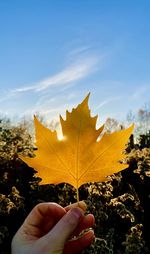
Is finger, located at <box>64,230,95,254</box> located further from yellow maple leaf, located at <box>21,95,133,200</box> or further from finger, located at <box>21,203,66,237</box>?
yellow maple leaf, located at <box>21,95,133,200</box>

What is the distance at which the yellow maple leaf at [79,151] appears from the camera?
1.45 metres

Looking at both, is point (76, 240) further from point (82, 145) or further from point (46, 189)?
point (46, 189)

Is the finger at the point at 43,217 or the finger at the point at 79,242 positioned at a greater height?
the finger at the point at 43,217

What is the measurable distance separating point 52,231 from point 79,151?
12.9 inches

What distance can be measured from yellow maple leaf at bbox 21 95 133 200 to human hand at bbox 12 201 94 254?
0.14 metres

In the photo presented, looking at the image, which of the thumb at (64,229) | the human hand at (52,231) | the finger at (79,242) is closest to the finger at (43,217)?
the human hand at (52,231)

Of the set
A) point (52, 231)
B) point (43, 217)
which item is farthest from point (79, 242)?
point (52, 231)

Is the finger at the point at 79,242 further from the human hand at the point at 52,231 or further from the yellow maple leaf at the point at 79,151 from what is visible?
the yellow maple leaf at the point at 79,151

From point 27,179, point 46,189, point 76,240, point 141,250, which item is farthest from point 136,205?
point 76,240

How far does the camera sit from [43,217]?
5.99ft

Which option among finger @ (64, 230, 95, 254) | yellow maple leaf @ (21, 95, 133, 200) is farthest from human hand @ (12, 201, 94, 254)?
yellow maple leaf @ (21, 95, 133, 200)

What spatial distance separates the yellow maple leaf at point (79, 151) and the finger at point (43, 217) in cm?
33

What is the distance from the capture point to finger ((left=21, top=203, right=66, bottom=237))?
178 centimetres

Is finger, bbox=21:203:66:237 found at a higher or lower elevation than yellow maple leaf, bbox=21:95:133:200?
lower
